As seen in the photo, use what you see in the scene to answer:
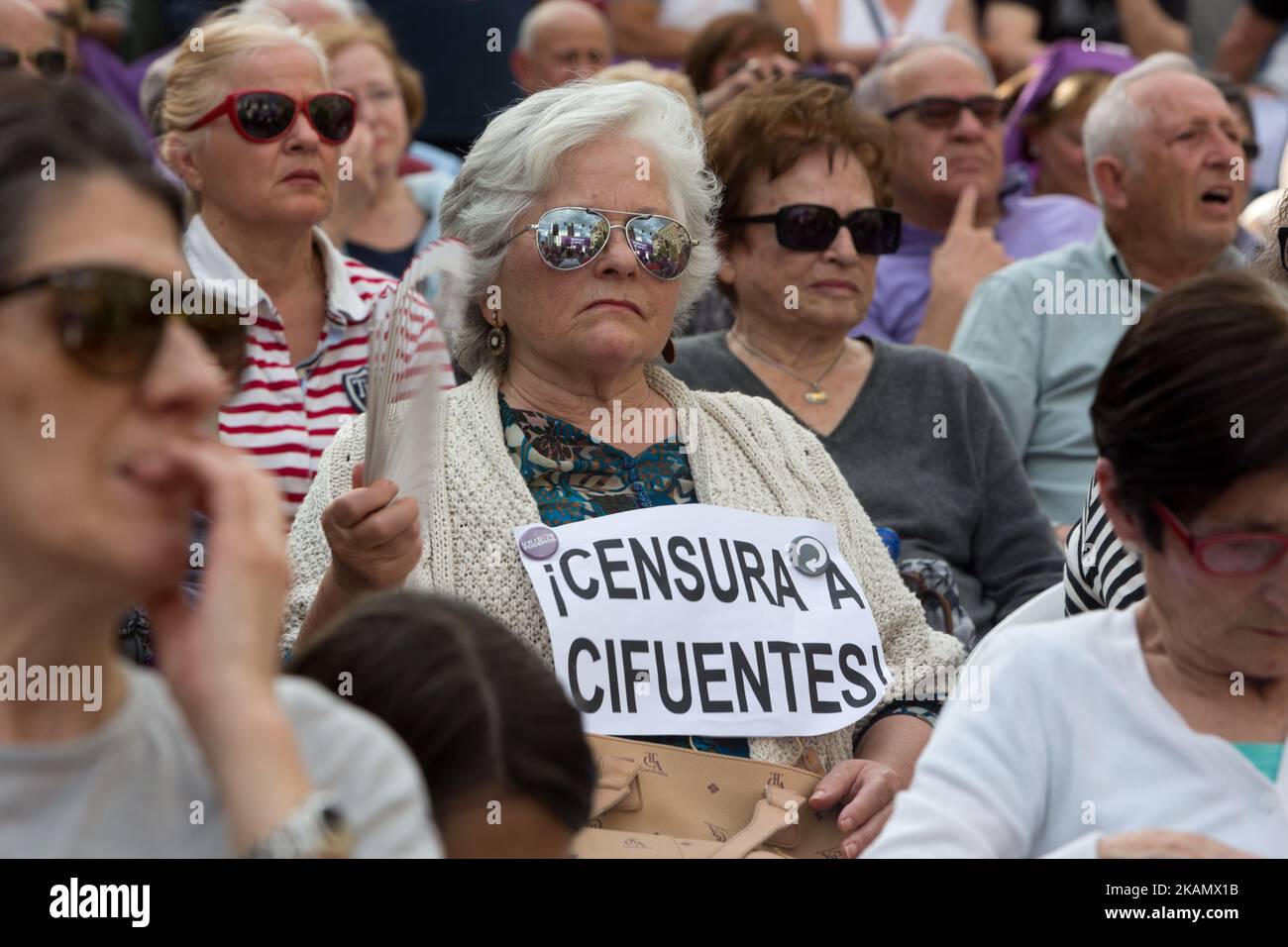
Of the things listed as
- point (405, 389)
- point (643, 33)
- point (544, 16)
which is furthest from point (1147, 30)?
point (405, 389)

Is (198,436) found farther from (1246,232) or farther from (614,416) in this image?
(1246,232)

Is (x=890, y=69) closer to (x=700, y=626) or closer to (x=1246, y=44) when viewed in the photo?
(x=1246, y=44)

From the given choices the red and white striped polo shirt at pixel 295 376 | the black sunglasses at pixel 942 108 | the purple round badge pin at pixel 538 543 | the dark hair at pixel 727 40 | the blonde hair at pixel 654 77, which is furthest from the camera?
the dark hair at pixel 727 40

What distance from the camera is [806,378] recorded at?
4438 millimetres

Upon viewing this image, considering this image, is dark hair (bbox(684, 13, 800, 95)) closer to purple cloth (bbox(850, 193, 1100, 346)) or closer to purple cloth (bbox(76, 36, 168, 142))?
purple cloth (bbox(850, 193, 1100, 346))

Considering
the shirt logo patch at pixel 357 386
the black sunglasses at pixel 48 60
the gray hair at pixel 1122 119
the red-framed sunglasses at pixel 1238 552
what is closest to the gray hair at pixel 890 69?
the gray hair at pixel 1122 119

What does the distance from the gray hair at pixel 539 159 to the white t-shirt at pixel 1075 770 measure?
1708mm

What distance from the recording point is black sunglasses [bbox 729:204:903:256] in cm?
442

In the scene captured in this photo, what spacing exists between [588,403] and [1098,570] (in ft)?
3.72

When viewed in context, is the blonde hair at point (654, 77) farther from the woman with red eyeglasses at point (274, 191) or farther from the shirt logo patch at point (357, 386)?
the shirt logo patch at point (357, 386)

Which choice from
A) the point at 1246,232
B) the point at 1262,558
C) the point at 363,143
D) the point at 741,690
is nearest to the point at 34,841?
the point at 1262,558

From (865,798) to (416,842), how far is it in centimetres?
154

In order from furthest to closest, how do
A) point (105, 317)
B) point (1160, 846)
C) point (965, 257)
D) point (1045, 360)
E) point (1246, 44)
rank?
point (1246, 44) < point (965, 257) < point (1045, 360) < point (1160, 846) < point (105, 317)

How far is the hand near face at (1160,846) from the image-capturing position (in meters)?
1.87
